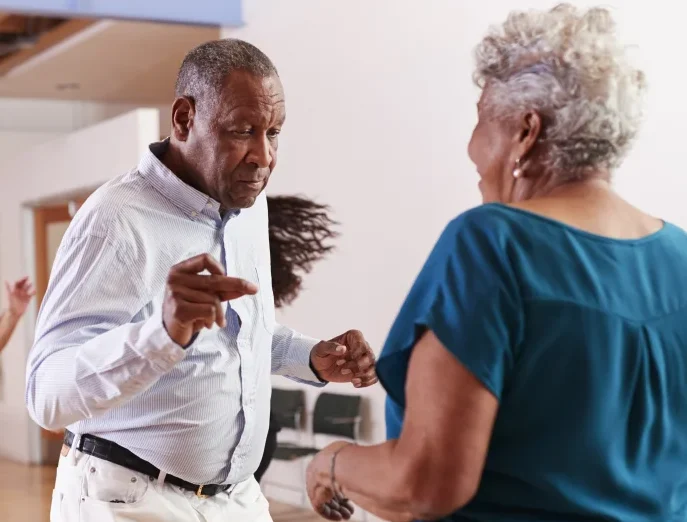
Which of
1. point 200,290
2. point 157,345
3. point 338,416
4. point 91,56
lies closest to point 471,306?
point 200,290

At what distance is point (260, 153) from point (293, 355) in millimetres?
590

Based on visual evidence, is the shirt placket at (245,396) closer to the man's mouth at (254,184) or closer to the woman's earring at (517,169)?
the man's mouth at (254,184)

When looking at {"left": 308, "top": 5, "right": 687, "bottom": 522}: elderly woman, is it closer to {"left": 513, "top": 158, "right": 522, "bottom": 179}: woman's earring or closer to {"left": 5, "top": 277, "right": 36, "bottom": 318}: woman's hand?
{"left": 513, "top": 158, "right": 522, "bottom": 179}: woman's earring

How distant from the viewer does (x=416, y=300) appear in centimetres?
143

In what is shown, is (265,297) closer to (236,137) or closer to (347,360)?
(347,360)

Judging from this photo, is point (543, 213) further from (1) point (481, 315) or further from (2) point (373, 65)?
(2) point (373, 65)

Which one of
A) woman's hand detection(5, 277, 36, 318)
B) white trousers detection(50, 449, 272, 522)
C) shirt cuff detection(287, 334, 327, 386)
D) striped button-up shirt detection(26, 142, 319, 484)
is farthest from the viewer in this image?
woman's hand detection(5, 277, 36, 318)

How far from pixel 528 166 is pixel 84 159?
8092mm

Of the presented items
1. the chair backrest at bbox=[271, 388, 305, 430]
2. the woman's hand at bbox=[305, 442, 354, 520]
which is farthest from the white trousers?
the chair backrest at bbox=[271, 388, 305, 430]

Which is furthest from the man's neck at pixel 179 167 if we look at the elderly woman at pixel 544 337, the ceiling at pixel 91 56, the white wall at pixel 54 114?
the white wall at pixel 54 114

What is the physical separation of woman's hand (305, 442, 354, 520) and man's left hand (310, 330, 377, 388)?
2.36ft

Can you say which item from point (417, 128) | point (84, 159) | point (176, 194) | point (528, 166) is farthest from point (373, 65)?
point (528, 166)

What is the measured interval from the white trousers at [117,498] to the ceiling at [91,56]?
607 centimetres

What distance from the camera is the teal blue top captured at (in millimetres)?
1374
